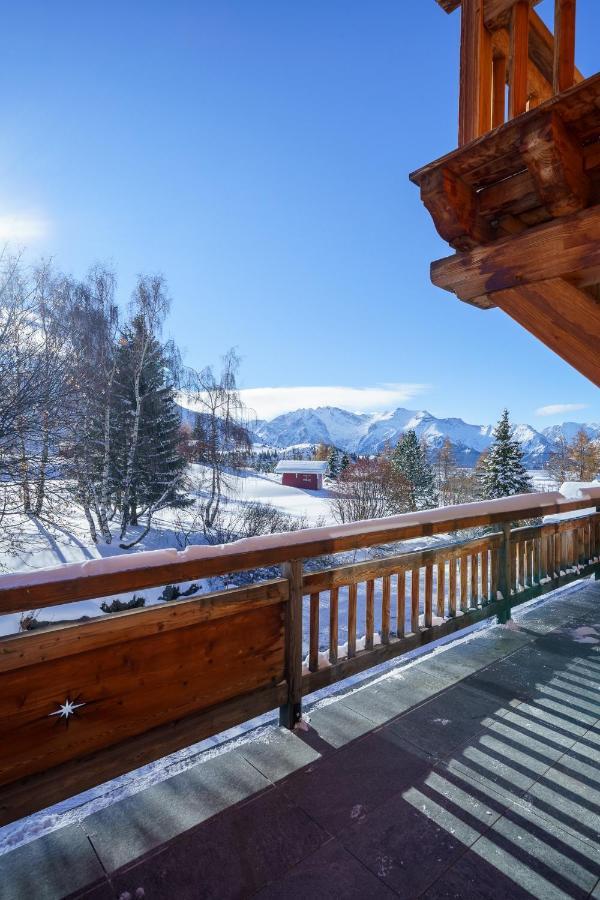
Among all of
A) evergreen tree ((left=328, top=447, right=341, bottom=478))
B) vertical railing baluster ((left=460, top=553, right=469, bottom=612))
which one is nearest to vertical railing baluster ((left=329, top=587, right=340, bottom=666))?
vertical railing baluster ((left=460, top=553, right=469, bottom=612))

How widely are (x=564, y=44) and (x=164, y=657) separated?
309 centimetres

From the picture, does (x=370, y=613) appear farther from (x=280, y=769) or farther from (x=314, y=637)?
(x=280, y=769)

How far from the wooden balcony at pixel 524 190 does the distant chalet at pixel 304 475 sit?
120 feet

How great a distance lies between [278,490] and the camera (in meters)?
34.4

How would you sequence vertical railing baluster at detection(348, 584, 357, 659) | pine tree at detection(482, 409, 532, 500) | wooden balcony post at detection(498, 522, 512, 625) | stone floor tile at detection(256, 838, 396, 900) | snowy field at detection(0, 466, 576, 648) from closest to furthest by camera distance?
stone floor tile at detection(256, 838, 396, 900)
vertical railing baluster at detection(348, 584, 357, 659)
wooden balcony post at detection(498, 522, 512, 625)
snowy field at detection(0, 466, 576, 648)
pine tree at detection(482, 409, 532, 500)

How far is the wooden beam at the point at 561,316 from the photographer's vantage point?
1.89 meters

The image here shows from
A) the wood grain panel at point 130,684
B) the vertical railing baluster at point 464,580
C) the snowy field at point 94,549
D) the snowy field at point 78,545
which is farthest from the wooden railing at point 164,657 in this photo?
the snowy field at point 78,545

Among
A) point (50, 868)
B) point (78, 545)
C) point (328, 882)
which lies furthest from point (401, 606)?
point (78, 545)

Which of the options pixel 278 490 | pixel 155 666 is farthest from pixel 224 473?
pixel 278 490

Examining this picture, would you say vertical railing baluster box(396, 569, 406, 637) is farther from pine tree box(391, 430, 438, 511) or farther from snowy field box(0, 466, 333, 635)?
pine tree box(391, 430, 438, 511)

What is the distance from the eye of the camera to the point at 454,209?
196 cm

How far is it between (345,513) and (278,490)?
13.2 meters

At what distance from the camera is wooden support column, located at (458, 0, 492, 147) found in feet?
6.75

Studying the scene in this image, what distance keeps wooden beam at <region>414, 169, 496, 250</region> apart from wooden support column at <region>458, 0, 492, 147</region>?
30cm
